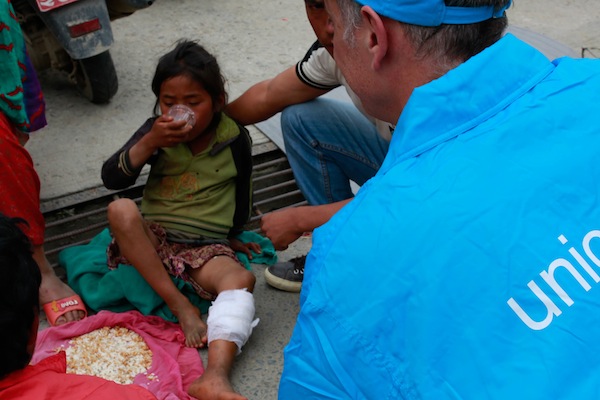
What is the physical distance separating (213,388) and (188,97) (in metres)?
0.98

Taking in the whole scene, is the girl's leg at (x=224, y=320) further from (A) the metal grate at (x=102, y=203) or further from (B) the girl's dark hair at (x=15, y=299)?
(B) the girl's dark hair at (x=15, y=299)

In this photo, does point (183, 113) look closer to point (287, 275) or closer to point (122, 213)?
point (122, 213)

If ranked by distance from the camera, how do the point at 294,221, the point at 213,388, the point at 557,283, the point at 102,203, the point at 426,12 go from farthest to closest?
the point at 102,203
the point at 294,221
the point at 213,388
the point at 426,12
the point at 557,283

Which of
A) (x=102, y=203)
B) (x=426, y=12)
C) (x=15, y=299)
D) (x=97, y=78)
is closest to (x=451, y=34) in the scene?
(x=426, y=12)

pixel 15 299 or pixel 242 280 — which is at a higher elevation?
pixel 15 299

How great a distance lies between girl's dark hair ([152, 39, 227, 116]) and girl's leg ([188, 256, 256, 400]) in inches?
23.7

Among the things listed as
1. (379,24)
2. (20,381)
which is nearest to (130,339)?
(20,381)

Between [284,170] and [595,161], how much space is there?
229cm

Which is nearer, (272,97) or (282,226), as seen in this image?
(282,226)

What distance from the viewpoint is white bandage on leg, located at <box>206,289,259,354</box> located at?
2342mm

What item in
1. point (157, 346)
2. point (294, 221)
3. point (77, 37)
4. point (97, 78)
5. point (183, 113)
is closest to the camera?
point (294, 221)

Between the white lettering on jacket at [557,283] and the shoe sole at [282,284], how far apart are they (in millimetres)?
1715

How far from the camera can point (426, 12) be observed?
1.34m

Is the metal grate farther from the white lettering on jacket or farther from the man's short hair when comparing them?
the white lettering on jacket
